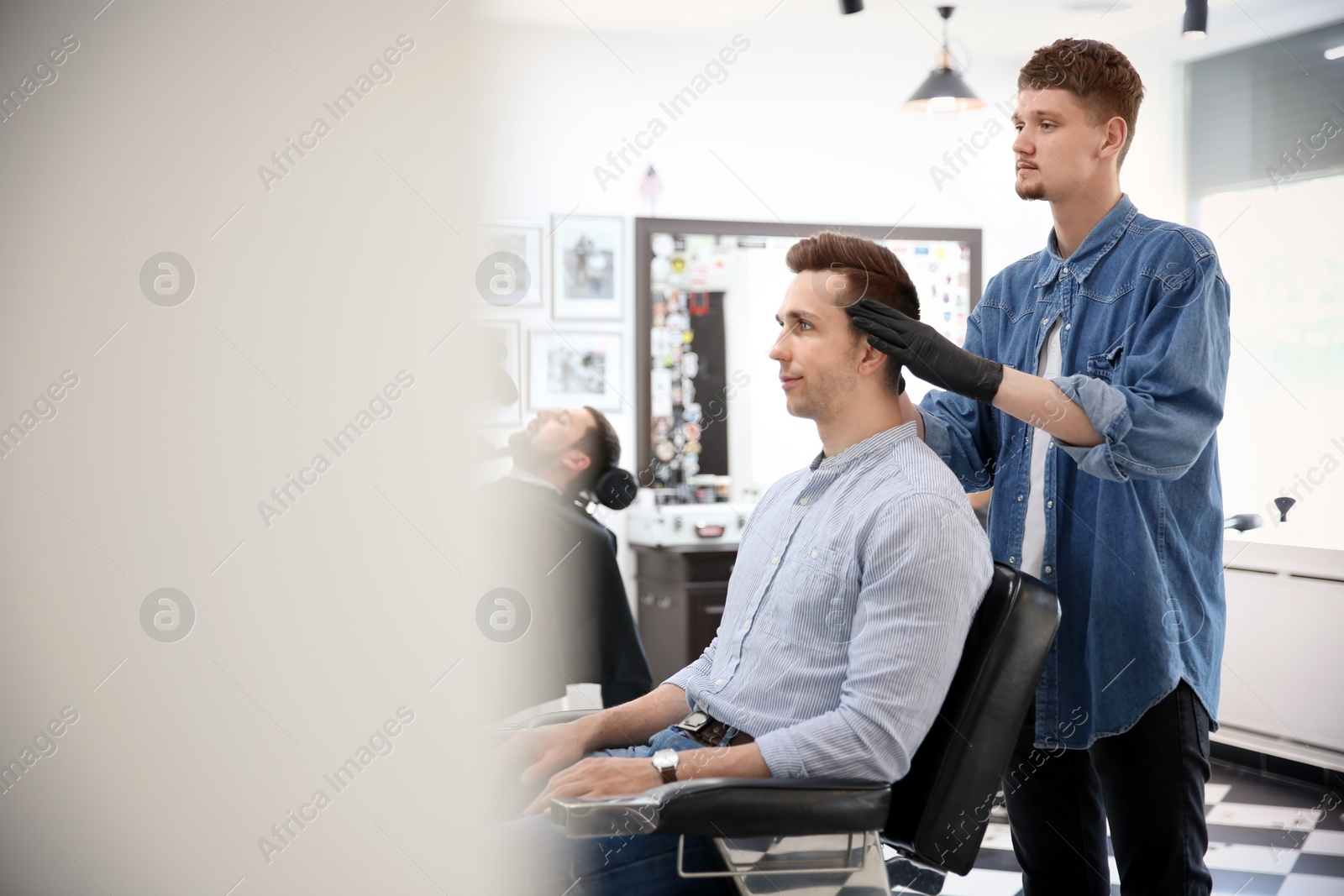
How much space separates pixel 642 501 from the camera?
429 cm

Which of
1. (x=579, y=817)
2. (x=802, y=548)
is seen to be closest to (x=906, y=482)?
(x=802, y=548)

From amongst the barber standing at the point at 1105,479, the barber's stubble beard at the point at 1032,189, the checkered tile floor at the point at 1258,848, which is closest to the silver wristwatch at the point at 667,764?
the barber standing at the point at 1105,479

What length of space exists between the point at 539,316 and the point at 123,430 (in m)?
3.44

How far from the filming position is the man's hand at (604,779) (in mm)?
1241

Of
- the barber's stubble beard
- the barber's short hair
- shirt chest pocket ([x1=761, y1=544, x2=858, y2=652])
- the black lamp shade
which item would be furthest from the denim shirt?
the black lamp shade

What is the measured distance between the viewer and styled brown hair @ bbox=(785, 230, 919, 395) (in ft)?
5.36

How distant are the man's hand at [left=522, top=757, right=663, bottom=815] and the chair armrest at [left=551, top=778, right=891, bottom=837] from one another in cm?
9

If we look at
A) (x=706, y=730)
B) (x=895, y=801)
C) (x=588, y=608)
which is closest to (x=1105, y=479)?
(x=895, y=801)

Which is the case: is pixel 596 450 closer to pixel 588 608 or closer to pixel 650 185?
pixel 588 608

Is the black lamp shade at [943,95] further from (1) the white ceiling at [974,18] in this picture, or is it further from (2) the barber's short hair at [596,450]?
(2) the barber's short hair at [596,450]

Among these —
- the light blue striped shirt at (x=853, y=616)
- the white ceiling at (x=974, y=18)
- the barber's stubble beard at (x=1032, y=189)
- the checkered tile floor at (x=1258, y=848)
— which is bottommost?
the checkered tile floor at (x=1258, y=848)

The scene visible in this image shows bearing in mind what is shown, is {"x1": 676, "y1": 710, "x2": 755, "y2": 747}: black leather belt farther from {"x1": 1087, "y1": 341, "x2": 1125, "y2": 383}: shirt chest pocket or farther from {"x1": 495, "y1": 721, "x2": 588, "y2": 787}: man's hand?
{"x1": 1087, "y1": 341, "x2": 1125, "y2": 383}: shirt chest pocket

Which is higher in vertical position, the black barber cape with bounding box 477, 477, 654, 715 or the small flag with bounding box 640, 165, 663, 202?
the small flag with bounding box 640, 165, 663, 202

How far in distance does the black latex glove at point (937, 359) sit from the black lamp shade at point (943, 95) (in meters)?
2.57
